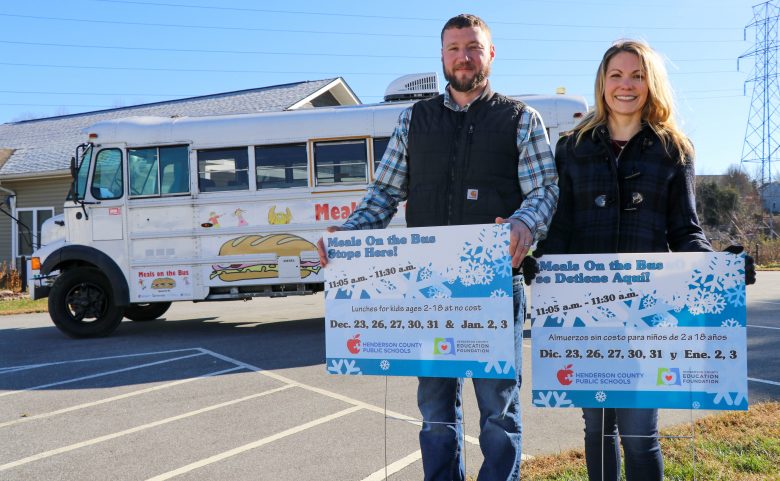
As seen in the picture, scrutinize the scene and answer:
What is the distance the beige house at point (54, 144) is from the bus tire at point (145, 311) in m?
7.05

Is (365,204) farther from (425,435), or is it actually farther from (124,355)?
(124,355)

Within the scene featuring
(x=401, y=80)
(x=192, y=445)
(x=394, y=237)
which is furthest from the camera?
(x=401, y=80)

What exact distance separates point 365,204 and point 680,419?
128 inches

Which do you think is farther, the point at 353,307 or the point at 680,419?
the point at 680,419

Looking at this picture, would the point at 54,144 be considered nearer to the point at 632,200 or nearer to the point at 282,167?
the point at 282,167

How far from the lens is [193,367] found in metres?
6.99

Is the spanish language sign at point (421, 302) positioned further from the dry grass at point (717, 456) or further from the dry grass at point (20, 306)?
the dry grass at point (20, 306)

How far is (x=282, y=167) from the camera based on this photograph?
8883 mm

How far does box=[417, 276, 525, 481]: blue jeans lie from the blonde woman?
0.37m

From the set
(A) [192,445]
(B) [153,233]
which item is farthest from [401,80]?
(A) [192,445]

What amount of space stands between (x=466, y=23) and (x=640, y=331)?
141 centimetres

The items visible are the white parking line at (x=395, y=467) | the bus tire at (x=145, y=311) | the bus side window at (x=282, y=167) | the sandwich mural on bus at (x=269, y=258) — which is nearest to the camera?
the white parking line at (x=395, y=467)

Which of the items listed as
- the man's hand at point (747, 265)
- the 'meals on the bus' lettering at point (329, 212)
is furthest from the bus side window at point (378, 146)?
the man's hand at point (747, 265)

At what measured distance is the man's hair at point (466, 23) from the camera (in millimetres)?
2557
